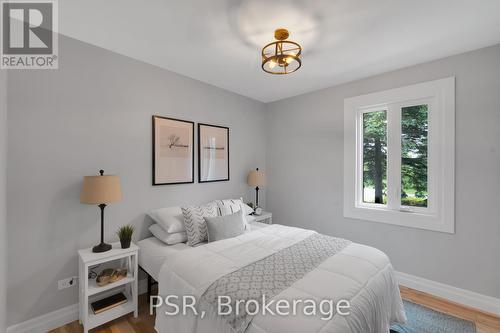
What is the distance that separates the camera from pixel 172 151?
2783 mm

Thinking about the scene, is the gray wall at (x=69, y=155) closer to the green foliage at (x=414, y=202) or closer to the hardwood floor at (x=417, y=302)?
the hardwood floor at (x=417, y=302)

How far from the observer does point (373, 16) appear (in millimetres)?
1787

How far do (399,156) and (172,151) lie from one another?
285 cm

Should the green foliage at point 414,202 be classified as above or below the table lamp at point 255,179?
below

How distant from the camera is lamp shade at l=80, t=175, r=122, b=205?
192cm

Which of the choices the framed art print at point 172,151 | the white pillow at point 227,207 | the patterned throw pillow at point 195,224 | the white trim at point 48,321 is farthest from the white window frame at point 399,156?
the white trim at point 48,321

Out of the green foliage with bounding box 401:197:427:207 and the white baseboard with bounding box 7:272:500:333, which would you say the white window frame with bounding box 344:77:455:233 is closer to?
the green foliage with bounding box 401:197:427:207

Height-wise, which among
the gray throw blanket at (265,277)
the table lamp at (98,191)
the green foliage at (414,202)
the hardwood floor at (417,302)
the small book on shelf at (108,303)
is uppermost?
the table lamp at (98,191)

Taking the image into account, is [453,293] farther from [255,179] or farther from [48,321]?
[48,321]

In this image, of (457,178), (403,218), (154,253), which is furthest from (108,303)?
(457,178)

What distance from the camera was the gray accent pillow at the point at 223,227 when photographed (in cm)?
231

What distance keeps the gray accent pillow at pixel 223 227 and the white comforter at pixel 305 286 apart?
0.10 metres

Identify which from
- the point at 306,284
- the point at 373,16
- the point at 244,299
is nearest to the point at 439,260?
the point at 306,284

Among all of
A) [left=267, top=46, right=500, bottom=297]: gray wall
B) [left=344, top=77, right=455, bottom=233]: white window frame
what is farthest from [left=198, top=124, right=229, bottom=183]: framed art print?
[left=344, top=77, right=455, bottom=233]: white window frame
